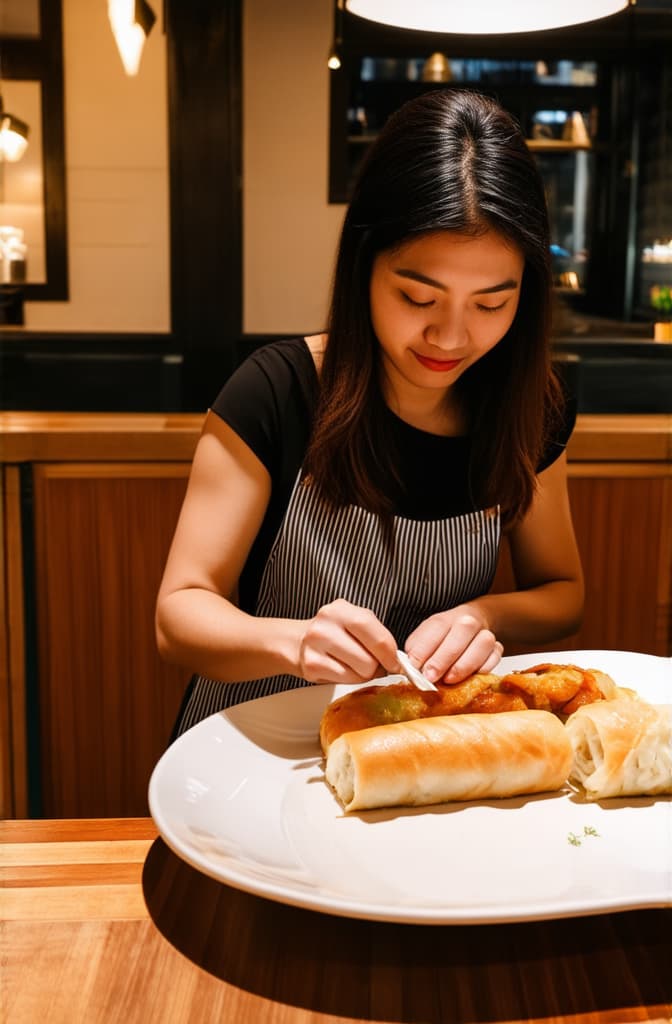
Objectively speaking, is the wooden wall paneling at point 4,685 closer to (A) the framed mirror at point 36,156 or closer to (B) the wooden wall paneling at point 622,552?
(B) the wooden wall paneling at point 622,552

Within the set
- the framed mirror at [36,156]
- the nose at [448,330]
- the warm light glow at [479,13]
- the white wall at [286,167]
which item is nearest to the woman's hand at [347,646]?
the nose at [448,330]

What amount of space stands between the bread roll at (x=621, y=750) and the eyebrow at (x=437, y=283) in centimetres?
51

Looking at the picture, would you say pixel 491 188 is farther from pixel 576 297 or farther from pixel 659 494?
pixel 576 297

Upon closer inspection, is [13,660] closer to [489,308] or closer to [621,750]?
[489,308]

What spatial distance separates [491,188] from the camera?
1187mm

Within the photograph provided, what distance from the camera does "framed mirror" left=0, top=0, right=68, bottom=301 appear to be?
5.39 m

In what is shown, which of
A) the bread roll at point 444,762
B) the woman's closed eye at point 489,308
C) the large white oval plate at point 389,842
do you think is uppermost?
the woman's closed eye at point 489,308

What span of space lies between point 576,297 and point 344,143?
1746 mm

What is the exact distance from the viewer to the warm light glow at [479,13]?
6.25 feet

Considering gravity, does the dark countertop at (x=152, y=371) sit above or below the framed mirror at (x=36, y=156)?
below

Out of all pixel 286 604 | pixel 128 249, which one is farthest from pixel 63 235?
pixel 286 604

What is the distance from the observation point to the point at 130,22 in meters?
4.42

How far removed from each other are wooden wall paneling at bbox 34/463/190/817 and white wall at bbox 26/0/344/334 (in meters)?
3.83

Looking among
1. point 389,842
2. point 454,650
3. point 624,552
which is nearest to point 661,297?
point 624,552
